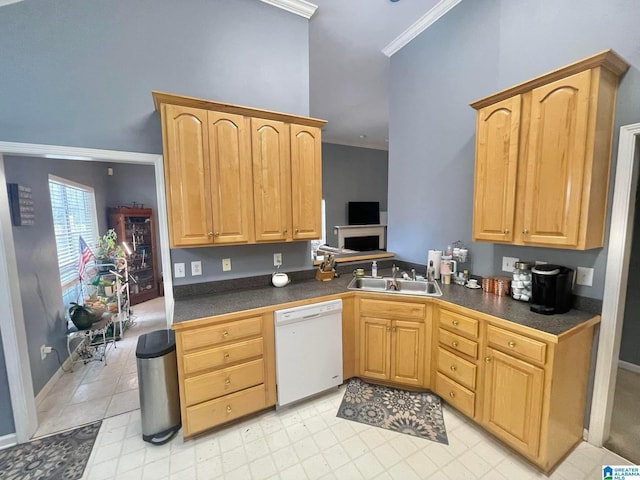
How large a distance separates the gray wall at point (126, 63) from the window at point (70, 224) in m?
1.43

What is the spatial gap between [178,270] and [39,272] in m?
1.44

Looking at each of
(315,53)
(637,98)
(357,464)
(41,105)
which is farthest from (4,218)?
(637,98)

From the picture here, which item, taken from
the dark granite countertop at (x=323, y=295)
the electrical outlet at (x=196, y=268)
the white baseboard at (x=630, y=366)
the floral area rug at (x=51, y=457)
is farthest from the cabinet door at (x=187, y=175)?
the white baseboard at (x=630, y=366)

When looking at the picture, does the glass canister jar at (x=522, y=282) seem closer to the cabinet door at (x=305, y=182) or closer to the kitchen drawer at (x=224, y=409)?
the cabinet door at (x=305, y=182)

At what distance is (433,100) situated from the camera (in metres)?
2.81

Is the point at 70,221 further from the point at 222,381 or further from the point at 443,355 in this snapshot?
the point at 443,355

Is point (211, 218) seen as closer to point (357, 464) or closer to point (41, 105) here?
point (41, 105)

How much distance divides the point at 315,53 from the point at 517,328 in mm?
3380

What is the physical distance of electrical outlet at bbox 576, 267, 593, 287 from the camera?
1.79 metres

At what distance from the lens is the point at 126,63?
2057 mm

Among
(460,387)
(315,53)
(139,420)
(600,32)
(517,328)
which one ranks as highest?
(315,53)

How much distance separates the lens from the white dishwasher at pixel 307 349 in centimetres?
206

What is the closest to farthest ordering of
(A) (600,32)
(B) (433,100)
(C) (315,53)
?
1. (A) (600,32)
2. (B) (433,100)
3. (C) (315,53)

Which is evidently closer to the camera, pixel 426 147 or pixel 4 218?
pixel 4 218
